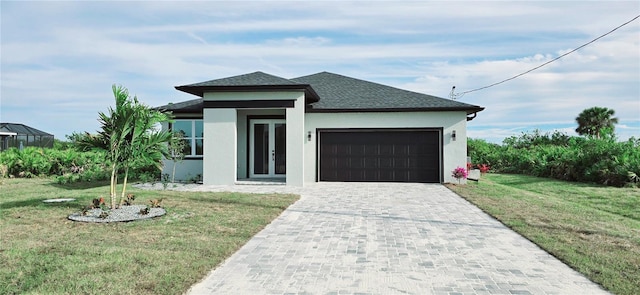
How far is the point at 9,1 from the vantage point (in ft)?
40.9

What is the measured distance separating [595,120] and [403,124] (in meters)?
21.1

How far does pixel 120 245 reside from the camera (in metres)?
5.81

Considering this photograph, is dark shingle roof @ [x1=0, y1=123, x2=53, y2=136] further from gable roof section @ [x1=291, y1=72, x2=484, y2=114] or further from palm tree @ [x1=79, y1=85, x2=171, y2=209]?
palm tree @ [x1=79, y1=85, x2=171, y2=209]

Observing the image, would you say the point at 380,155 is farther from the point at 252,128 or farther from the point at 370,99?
the point at 252,128

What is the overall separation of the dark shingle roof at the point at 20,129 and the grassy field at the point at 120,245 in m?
21.1

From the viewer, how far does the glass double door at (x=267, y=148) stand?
1609 centimetres

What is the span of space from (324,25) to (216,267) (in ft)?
38.4

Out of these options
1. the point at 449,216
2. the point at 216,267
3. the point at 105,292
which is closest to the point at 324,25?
the point at 449,216

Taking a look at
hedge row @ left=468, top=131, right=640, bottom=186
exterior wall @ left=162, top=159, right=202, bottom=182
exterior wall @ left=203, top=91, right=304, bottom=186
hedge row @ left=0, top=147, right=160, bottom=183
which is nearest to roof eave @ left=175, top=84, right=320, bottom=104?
exterior wall @ left=203, top=91, right=304, bottom=186

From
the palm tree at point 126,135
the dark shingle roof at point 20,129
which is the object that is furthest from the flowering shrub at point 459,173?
the dark shingle roof at point 20,129

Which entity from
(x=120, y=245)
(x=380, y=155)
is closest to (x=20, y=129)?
(x=380, y=155)

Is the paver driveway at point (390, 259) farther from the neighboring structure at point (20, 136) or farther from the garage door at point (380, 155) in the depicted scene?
the neighboring structure at point (20, 136)

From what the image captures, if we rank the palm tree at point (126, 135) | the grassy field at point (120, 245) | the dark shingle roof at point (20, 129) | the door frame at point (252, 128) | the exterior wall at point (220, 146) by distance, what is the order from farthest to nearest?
the dark shingle roof at point (20, 129)
the door frame at point (252, 128)
the exterior wall at point (220, 146)
the palm tree at point (126, 135)
the grassy field at point (120, 245)

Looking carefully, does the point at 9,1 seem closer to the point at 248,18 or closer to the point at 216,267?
the point at 248,18
